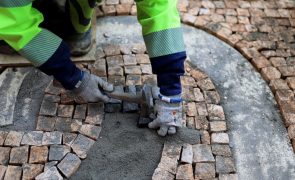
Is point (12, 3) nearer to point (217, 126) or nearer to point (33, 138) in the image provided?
point (33, 138)

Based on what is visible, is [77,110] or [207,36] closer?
[77,110]

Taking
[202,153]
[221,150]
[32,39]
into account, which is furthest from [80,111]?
[221,150]

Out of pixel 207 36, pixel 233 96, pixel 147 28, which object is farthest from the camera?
pixel 207 36

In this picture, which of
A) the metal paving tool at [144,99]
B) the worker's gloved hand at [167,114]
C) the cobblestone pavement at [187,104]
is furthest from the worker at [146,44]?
the cobblestone pavement at [187,104]

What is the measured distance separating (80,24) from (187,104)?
893mm

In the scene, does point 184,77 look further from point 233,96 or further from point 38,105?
point 38,105

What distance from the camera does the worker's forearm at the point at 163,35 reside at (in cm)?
203

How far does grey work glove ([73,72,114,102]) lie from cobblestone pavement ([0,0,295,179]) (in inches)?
3.6

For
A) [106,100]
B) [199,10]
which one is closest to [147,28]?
[106,100]

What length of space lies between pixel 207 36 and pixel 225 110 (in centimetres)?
73

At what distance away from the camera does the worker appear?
1994mm

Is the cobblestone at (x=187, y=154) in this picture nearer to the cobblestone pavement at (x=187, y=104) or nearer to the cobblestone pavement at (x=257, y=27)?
the cobblestone pavement at (x=187, y=104)

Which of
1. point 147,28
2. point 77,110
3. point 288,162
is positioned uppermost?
point 147,28

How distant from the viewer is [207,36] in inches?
126
